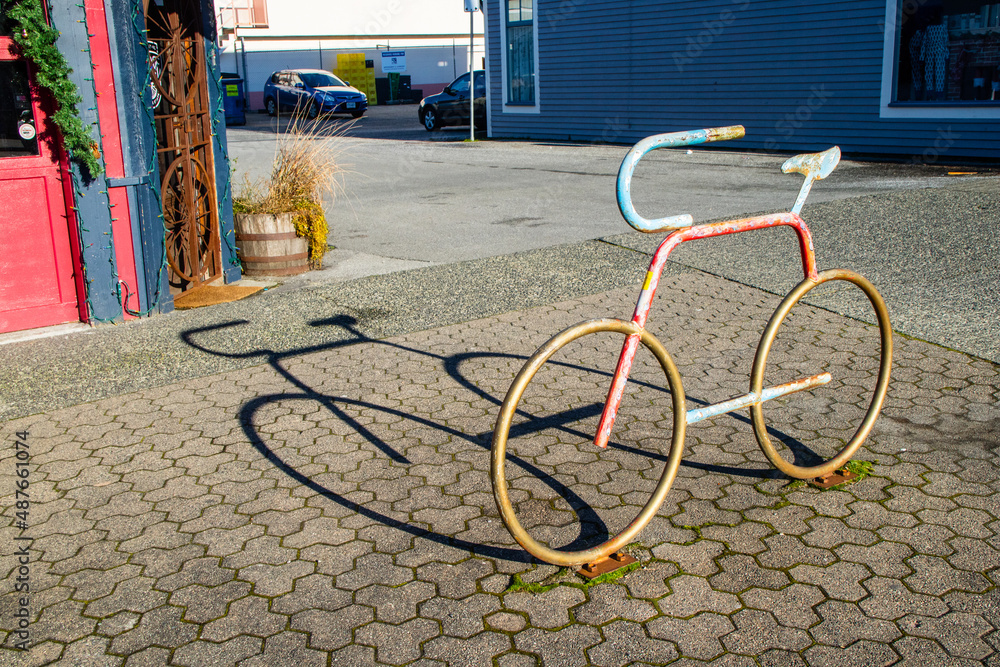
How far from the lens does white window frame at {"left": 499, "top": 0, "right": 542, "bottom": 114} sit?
20922 millimetres

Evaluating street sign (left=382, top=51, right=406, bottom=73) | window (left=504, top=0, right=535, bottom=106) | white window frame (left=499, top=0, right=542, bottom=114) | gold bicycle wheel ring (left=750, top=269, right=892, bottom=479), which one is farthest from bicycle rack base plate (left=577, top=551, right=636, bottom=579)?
street sign (left=382, top=51, right=406, bottom=73)

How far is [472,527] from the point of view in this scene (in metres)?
3.71

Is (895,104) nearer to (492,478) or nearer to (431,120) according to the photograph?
(492,478)

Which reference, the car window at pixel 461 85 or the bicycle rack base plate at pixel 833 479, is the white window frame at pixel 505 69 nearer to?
the car window at pixel 461 85

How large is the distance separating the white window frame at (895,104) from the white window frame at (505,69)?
28.6 feet

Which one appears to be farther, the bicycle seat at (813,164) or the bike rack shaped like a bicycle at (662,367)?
the bicycle seat at (813,164)

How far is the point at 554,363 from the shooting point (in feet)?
18.6

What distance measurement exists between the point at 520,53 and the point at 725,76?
20.5ft

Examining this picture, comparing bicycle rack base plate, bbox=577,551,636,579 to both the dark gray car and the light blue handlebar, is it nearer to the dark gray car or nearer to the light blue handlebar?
the light blue handlebar

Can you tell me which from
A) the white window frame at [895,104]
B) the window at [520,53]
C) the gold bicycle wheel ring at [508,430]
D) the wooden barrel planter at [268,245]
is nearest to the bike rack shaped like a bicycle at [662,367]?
the gold bicycle wheel ring at [508,430]

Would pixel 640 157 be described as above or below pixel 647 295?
above

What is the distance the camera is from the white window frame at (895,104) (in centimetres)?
1367

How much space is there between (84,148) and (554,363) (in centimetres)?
353

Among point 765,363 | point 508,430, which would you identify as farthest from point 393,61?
point 508,430
